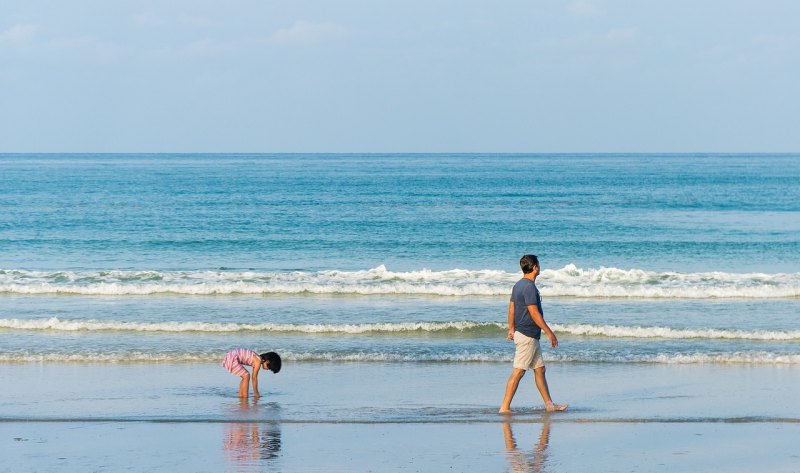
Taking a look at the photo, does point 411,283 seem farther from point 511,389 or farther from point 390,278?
point 511,389

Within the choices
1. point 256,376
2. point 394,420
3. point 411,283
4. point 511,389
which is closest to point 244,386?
point 256,376

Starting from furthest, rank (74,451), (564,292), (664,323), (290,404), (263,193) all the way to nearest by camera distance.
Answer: (263,193) < (564,292) < (664,323) < (290,404) < (74,451)

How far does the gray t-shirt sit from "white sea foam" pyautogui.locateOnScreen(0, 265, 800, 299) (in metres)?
10.2

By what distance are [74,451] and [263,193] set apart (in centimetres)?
5249

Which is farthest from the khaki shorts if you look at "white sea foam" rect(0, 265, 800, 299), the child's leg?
"white sea foam" rect(0, 265, 800, 299)

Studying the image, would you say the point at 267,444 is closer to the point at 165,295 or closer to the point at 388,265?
the point at 165,295

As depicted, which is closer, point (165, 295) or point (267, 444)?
point (267, 444)

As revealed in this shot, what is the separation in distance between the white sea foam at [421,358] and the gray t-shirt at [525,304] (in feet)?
11.6

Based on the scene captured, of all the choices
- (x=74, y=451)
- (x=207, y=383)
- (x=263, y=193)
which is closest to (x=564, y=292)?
(x=207, y=383)

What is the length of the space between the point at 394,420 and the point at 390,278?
1267 cm

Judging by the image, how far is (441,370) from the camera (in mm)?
12758

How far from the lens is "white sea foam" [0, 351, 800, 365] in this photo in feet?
43.6

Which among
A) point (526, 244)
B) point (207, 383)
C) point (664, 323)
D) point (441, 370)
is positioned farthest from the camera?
point (526, 244)

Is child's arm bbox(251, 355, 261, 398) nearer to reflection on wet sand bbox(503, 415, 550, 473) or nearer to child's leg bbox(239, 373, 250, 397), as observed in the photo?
child's leg bbox(239, 373, 250, 397)
